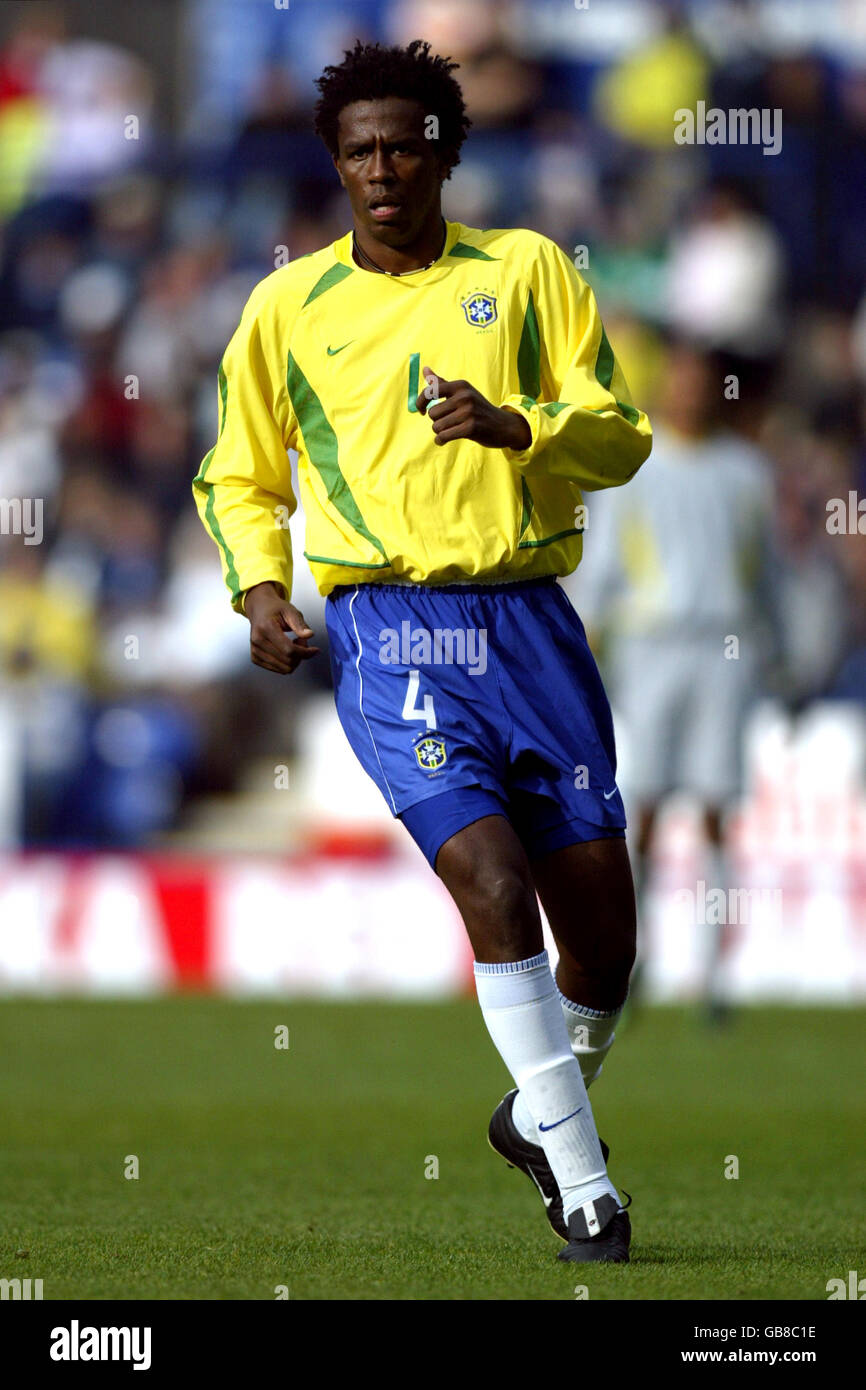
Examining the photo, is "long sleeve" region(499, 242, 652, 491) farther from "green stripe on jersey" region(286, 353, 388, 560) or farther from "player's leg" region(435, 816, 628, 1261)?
"player's leg" region(435, 816, 628, 1261)

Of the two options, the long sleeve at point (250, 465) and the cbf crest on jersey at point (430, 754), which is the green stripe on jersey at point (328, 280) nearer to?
the long sleeve at point (250, 465)

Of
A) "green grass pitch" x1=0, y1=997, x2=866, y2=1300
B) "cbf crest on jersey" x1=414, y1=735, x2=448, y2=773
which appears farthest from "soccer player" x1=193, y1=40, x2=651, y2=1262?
"green grass pitch" x1=0, y1=997, x2=866, y2=1300

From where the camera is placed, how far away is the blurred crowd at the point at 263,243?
1265 cm

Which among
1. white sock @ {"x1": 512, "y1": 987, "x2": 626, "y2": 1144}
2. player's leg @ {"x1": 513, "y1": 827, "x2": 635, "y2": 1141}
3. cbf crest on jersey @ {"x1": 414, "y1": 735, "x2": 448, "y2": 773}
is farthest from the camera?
white sock @ {"x1": 512, "y1": 987, "x2": 626, "y2": 1144}

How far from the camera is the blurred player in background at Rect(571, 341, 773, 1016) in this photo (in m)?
9.54

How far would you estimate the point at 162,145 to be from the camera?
15297 mm

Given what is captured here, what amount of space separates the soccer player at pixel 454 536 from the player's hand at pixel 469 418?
33mm

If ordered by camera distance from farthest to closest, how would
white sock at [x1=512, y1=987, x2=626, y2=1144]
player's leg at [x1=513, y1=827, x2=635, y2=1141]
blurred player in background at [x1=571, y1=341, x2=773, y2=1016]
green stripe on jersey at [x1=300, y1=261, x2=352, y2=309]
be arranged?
blurred player in background at [x1=571, y1=341, x2=773, y2=1016], white sock at [x1=512, y1=987, x2=626, y2=1144], green stripe on jersey at [x1=300, y1=261, x2=352, y2=309], player's leg at [x1=513, y1=827, x2=635, y2=1141]

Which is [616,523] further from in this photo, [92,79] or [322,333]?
[92,79]

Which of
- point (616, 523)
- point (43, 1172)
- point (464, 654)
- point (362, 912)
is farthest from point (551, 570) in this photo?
point (362, 912)

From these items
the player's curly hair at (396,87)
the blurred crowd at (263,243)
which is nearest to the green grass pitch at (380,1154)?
the player's curly hair at (396,87)

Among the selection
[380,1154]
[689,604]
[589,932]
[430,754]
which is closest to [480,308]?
[430,754]
